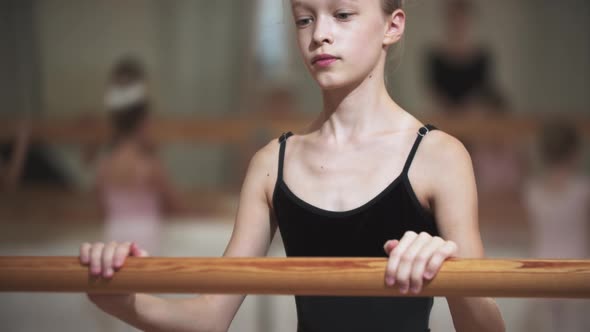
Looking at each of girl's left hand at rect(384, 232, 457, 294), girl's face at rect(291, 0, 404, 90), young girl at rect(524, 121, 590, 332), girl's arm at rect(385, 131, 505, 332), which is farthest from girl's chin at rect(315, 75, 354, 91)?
young girl at rect(524, 121, 590, 332)

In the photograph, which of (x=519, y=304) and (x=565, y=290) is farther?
(x=519, y=304)

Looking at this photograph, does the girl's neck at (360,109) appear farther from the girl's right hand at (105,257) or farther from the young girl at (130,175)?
the young girl at (130,175)

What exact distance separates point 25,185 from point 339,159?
7.48ft

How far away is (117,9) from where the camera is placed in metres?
4.42

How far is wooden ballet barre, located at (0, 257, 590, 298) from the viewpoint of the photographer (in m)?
0.81

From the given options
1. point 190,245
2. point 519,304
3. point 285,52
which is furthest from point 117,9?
point 519,304

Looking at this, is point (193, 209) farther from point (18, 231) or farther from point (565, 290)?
point (565, 290)

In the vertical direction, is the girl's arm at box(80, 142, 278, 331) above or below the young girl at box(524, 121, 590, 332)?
above

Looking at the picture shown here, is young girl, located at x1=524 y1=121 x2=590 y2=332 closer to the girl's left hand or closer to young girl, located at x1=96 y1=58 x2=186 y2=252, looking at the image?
young girl, located at x1=96 y1=58 x2=186 y2=252

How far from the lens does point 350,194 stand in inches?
38.1

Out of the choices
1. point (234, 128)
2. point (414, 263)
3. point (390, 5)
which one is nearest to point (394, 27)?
point (390, 5)

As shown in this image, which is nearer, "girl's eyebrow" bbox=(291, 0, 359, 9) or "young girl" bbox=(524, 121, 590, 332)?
"girl's eyebrow" bbox=(291, 0, 359, 9)

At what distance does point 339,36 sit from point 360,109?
0.10 metres

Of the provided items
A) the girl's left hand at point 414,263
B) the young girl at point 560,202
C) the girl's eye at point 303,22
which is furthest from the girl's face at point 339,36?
the young girl at point 560,202
